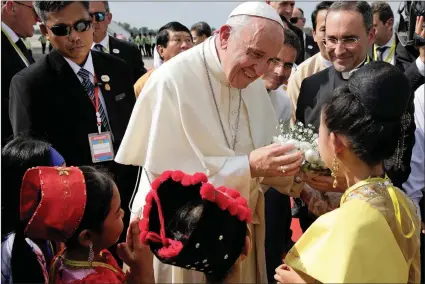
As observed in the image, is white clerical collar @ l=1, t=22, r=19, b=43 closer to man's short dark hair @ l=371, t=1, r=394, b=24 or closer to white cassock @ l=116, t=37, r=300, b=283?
white cassock @ l=116, t=37, r=300, b=283

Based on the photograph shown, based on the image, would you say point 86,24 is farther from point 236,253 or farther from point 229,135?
point 236,253

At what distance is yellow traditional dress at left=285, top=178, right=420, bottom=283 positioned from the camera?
173 cm

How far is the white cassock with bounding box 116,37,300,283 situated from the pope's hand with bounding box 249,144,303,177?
0.09 m

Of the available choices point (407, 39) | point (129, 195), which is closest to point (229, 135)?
point (129, 195)

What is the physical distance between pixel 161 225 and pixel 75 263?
43 centimetres

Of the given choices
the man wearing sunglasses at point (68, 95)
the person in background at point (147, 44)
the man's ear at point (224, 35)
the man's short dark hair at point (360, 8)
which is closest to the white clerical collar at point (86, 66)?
the man wearing sunglasses at point (68, 95)

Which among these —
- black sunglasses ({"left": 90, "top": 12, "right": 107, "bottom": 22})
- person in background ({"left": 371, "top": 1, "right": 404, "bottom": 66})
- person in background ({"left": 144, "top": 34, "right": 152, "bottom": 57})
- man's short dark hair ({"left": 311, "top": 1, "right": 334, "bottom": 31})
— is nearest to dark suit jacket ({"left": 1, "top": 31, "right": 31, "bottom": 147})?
black sunglasses ({"left": 90, "top": 12, "right": 107, "bottom": 22})

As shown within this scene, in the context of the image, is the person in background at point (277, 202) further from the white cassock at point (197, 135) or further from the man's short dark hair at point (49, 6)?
the man's short dark hair at point (49, 6)

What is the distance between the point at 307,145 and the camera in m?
2.66

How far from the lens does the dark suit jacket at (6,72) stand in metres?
3.49

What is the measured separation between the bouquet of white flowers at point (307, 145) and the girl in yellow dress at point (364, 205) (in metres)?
0.55

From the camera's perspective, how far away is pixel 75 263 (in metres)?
2.09

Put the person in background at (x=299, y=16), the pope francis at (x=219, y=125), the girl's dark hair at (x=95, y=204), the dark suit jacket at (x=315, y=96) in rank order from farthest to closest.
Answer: the person in background at (x=299, y=16)
the dark suit jacket at (x=315, y=96)
the pope francis at (x=219, y=125)
the girl's dark hair at (x=95, y=204)

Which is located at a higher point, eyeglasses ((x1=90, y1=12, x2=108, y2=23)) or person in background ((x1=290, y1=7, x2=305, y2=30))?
eyeglasses ((x1=90, y1=12, x2=108, y2=23))
